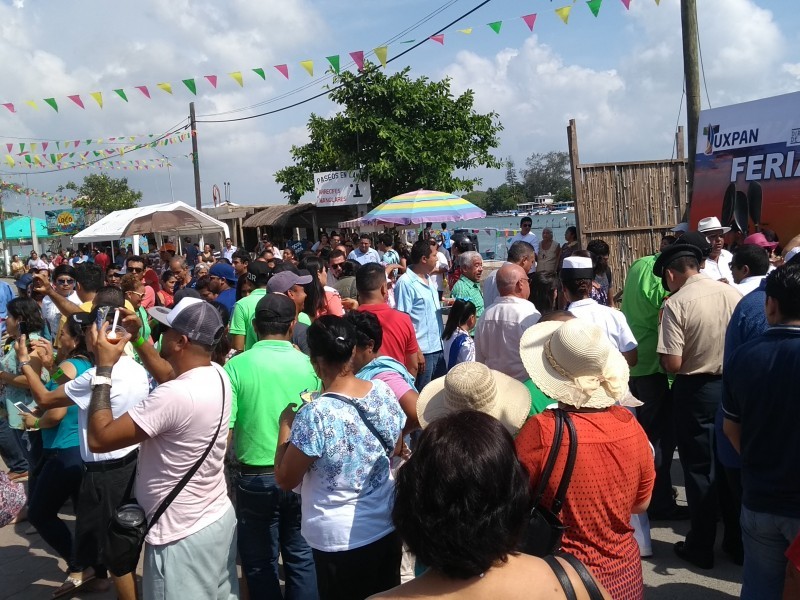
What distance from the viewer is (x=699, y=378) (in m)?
4.18

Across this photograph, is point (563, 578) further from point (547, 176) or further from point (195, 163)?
point (547, 176)

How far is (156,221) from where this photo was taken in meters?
16.6

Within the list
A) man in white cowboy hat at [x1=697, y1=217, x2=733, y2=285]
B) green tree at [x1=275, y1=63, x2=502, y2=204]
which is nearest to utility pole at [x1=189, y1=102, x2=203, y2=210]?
green tree at [x1=275, y1=63, x2=502, y2=204]

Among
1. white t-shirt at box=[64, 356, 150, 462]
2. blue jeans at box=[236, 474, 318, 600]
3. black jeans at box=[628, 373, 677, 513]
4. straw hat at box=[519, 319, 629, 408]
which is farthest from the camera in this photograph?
black jeans at box=[628, 373, 677, 513]

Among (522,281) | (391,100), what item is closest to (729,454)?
(522,281)

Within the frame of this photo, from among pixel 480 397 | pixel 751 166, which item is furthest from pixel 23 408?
pixel 751 166

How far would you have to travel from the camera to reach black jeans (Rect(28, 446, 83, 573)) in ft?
13.9

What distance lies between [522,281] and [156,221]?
13793mm

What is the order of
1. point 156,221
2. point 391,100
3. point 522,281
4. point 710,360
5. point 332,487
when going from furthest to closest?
point 391,100 < point 156,221 < point 522,281 < point 710,360 < point 332,487

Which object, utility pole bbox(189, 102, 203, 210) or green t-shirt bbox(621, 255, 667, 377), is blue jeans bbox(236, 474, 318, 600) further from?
utility pole bbox(189, 102, 203, 210)

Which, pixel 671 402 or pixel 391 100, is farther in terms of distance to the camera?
pixel 391 100

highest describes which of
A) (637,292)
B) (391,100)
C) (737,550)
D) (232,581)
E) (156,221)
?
(391,100)

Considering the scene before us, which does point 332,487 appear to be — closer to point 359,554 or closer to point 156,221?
point 359,554

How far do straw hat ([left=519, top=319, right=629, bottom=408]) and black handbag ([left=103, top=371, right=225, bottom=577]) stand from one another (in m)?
1.34
